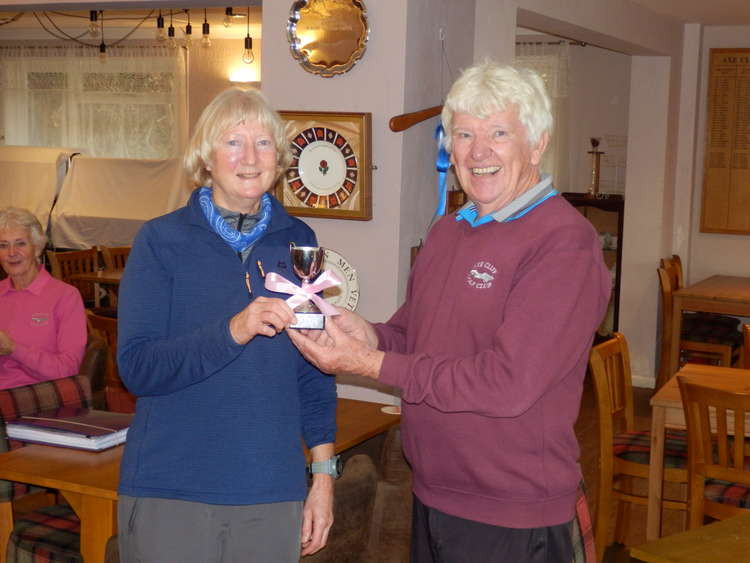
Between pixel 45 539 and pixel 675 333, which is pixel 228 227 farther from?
pixel 675 333

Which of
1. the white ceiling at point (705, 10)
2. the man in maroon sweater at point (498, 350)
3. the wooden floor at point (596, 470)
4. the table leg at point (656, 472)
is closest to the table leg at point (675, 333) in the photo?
the wooden floor at point (596, 470)

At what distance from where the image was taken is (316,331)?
178cm

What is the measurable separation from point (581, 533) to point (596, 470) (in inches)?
123

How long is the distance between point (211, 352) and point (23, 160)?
28.0ft

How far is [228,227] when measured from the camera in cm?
183

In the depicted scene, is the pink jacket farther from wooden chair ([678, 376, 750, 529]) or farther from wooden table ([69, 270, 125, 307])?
wooden table ([69, 270, 125, 307])

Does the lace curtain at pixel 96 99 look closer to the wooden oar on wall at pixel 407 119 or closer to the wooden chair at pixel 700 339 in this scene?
the wooden chair at pixel 700 339

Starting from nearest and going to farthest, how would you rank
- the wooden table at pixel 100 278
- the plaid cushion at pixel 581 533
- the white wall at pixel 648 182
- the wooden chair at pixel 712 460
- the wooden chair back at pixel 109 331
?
the plaid cushion at pixel 581 533 → the wooden chair at pixel 712 460 → the wooden chair back at pixel 109 331 → the white wall at pixel 648 182 → the wooden table at pixel 100 278

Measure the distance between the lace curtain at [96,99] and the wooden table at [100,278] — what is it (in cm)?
278

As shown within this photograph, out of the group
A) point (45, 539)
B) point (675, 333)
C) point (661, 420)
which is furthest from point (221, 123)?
point (675, 333)

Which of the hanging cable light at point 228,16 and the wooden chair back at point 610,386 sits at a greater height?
the hanging cable light at point 228,16

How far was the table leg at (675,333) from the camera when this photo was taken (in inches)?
246

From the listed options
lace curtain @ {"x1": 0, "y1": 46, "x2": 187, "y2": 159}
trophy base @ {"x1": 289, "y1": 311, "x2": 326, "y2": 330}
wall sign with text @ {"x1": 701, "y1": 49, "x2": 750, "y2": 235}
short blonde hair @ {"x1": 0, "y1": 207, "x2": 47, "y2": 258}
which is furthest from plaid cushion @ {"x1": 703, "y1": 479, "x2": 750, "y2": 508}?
lace curtain @ {"x1": 0, "y1": 46, "x2": 187, "y2": 159}

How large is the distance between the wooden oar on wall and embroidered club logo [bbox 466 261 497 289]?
1815 millimetres
